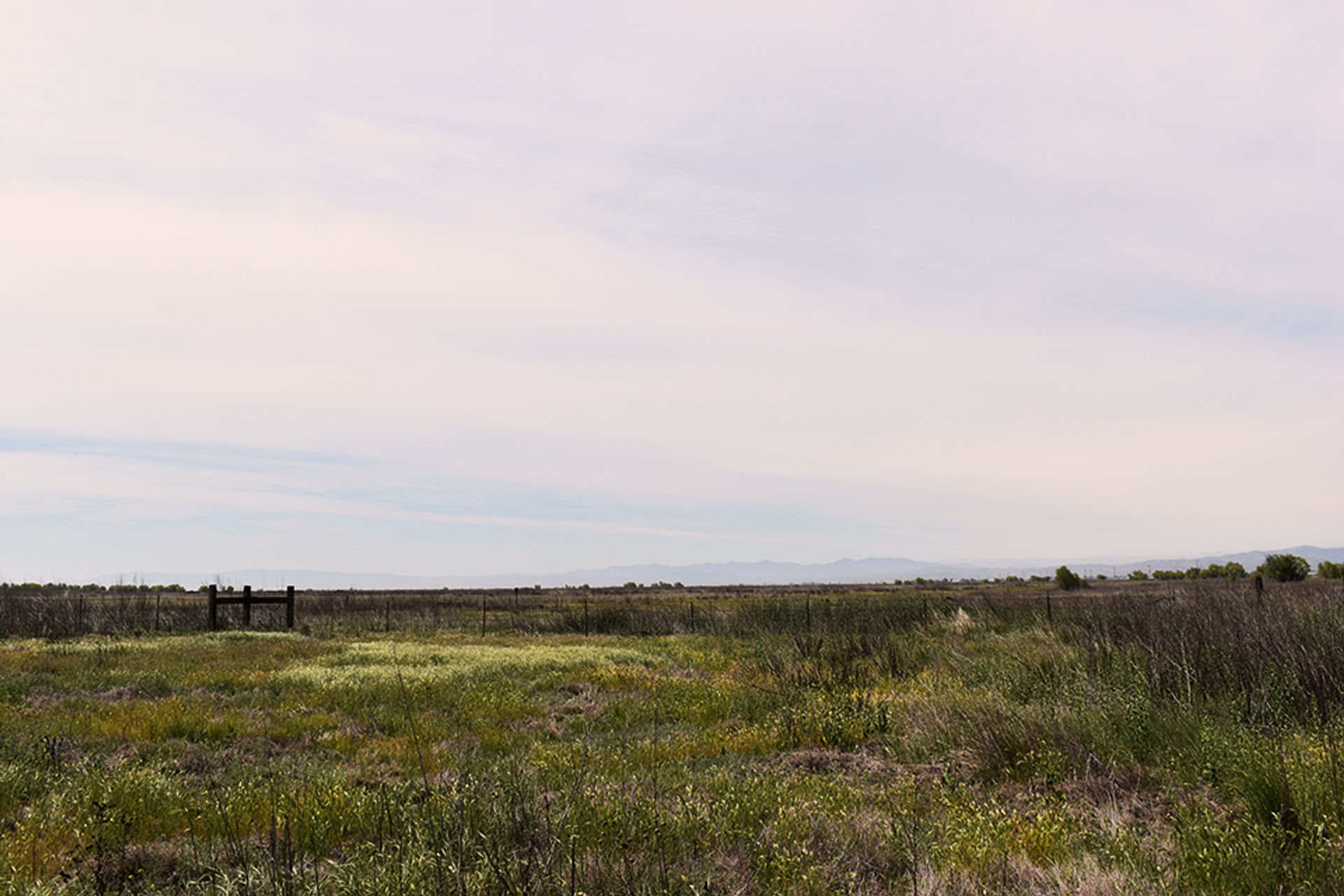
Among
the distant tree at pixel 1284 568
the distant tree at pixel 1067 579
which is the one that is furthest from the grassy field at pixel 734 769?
the distant tree at pixel 1067 579

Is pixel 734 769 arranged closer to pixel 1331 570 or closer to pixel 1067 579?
pixel 1331 570

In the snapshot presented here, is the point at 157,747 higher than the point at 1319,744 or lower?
lower

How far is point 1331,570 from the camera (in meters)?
56.4

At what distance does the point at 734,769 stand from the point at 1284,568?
62.9 metres

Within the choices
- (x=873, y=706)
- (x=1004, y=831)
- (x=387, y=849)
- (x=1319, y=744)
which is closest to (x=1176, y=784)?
(x=1319, y=744)

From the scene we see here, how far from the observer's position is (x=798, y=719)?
→ 37.8 feet

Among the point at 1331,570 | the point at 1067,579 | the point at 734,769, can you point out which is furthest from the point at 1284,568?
the point at 734,769

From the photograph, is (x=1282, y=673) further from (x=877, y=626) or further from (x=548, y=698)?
(x=877, y=626)

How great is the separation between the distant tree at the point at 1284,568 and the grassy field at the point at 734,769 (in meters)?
48.7

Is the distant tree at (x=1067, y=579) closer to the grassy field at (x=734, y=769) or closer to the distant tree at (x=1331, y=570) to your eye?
the distant tree at (x=1331, y=570)

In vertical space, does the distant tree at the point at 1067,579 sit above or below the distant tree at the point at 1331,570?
below

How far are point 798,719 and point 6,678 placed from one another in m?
16.9

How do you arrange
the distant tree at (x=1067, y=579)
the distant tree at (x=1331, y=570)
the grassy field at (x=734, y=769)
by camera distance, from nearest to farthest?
1. the grassy field at (x=734, y=769)
2. the distant tree at (x=1331, y=570)
3. the distant tree at (x=1067, y=579)

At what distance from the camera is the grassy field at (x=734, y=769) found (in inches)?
206
